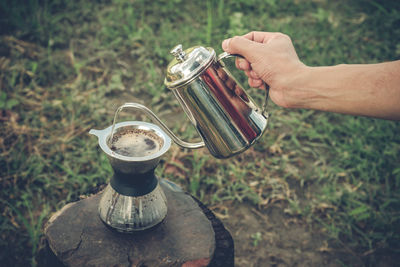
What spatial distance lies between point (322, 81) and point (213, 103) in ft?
1.63

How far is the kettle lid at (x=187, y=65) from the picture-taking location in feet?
4.76

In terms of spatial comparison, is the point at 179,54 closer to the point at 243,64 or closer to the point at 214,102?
the point at 214,102

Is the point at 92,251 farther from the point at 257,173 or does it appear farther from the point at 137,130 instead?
the point at 257,173

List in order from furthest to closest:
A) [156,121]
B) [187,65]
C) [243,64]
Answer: [243,64] < [156,121] < [187,65]

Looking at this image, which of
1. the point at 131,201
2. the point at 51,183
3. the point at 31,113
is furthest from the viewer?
the point at 31,113

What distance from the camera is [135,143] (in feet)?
5.07

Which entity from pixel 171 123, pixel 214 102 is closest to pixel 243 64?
pixel 214 102

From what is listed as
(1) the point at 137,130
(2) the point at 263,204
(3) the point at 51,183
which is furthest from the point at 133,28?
(1) the point at 137,130

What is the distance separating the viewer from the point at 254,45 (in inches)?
64.5

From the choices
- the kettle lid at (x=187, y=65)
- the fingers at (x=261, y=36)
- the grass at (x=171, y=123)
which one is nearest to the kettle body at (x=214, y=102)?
the kettle lid at (x=187, y=65)

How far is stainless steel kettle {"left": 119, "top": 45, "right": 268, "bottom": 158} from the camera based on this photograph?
1.47 metres

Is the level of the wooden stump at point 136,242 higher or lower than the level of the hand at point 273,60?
lower

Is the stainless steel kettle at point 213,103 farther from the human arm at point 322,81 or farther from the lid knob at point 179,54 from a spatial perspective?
the human arm at point 322,81

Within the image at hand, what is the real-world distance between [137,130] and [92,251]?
22.0 inches
